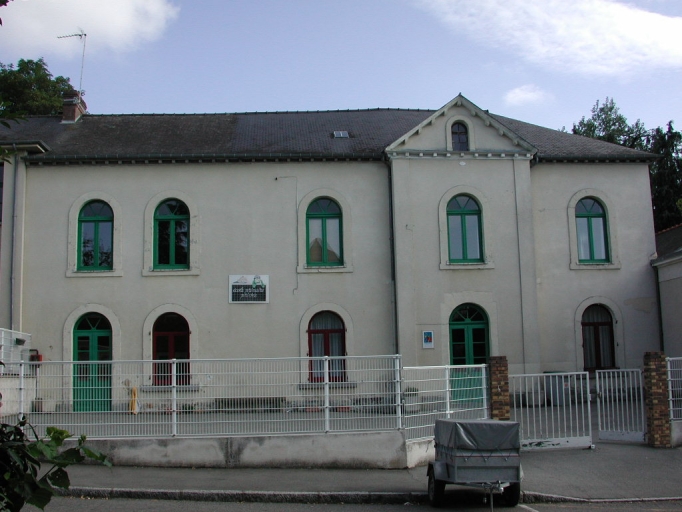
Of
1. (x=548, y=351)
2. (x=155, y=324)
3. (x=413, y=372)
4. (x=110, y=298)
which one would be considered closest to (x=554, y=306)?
(x=548, y=351)

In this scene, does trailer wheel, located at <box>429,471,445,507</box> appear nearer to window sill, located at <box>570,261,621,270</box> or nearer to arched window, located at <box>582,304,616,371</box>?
arched window, located at <box>582,304,616,371</box>

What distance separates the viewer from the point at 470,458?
9.14 metres

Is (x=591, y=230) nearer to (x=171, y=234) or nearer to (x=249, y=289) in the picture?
(x=249, y=289)

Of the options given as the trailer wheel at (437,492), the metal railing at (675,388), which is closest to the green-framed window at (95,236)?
the trailer wheel at (437,492)

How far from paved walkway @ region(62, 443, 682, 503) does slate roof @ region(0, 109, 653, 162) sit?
1028 centimetres

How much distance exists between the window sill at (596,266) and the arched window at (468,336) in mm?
3203

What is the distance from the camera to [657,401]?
43.6ft

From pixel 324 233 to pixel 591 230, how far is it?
8016 mm

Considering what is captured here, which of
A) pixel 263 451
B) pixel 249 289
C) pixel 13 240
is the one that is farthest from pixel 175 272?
pixel 263 451

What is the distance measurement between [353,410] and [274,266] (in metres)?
8.04

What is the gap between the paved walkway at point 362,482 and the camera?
9.93 m

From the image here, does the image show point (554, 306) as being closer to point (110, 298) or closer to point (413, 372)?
point (413, 372)

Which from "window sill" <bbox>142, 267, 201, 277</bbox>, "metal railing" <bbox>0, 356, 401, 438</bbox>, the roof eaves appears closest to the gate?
"metal railing" <bbox>0, 356, 401, 438</bbox>

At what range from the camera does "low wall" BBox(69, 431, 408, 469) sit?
458 inches
